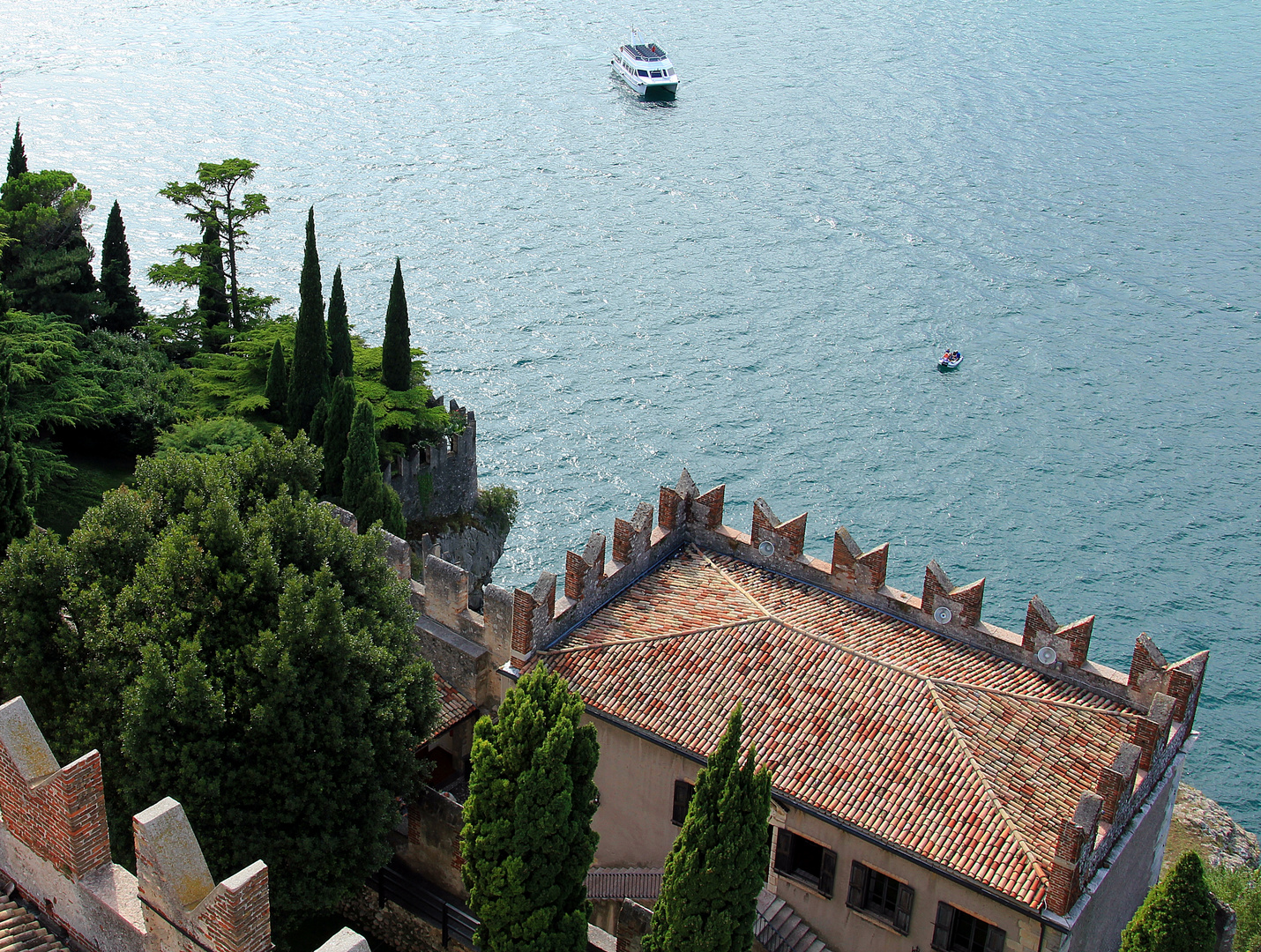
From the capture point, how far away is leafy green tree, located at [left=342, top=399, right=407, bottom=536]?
51.8 metres

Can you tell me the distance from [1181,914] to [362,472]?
33.8 meters

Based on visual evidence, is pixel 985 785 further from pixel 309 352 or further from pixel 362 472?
pixel 309 352

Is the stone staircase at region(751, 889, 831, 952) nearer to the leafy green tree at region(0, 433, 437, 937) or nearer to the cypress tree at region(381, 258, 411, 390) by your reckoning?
the leafy green tree at region(0, 433, 437, 937)

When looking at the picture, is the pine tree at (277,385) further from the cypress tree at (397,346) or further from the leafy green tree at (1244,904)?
the leafy green tree at (1244,904)

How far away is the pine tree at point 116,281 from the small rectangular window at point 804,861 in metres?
47.0

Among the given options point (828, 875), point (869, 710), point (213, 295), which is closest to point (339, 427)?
point (213, 295)

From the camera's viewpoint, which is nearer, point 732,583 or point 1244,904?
point 732,583

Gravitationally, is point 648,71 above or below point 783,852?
above

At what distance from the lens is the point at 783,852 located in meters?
31.2

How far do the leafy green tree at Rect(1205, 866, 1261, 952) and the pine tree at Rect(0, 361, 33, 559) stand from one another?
33836mm

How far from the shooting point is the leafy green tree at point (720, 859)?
24203 mm

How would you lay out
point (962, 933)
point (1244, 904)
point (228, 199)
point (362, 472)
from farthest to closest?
point (228, 199) < point (362, 472) < point (1244, 904) < point (962, 933)

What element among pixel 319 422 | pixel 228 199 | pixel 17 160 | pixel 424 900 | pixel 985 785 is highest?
pixel 17 160

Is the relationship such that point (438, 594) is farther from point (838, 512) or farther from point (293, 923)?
point (838, 512)
